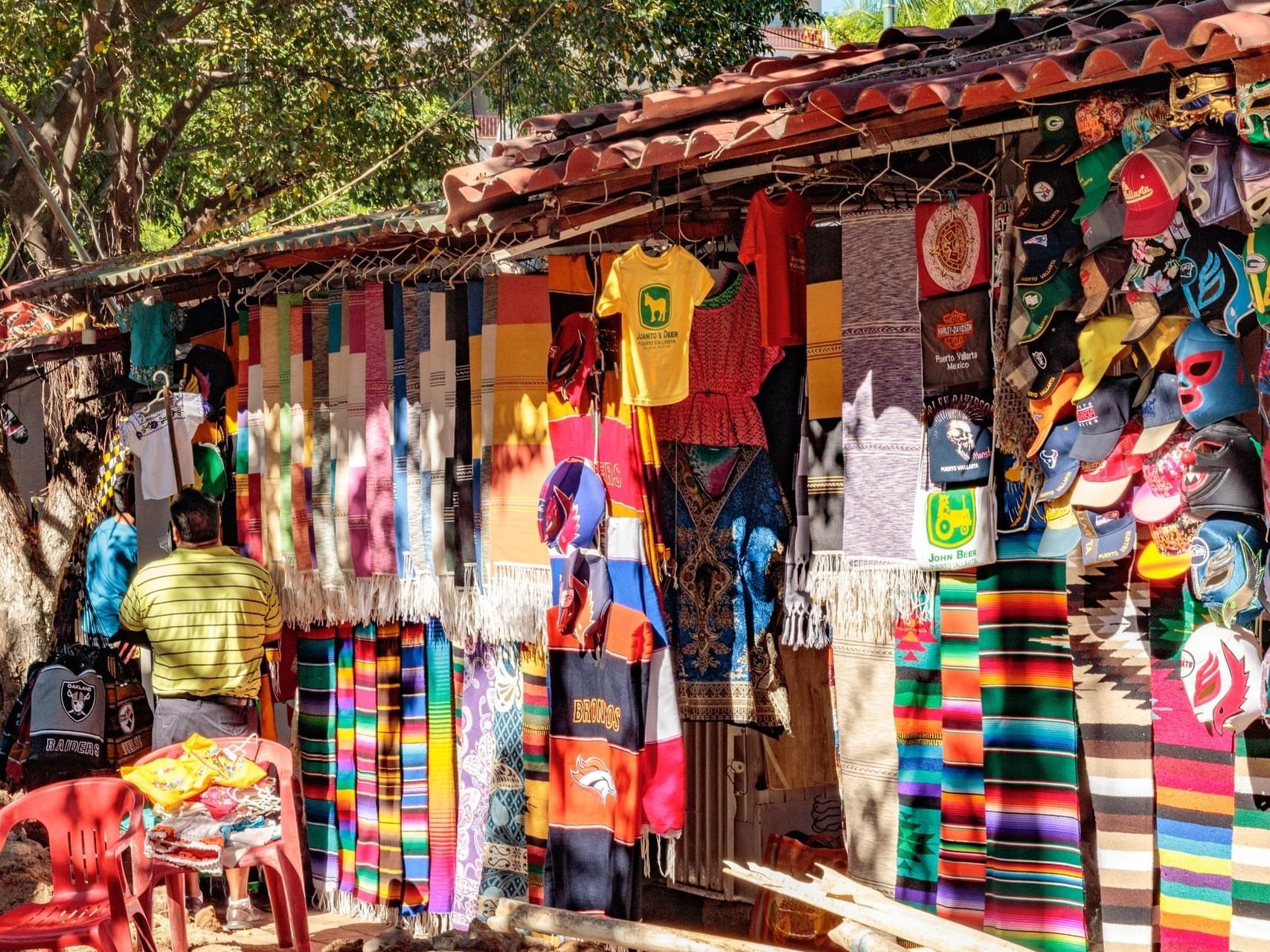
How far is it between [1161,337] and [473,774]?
3442mm

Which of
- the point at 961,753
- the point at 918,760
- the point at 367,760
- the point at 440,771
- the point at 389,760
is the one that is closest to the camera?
the point at 961,753

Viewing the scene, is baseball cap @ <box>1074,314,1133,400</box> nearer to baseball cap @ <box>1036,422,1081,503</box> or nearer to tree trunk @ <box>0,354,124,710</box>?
baseball cap @ <box>1036,422,1081,503</box>

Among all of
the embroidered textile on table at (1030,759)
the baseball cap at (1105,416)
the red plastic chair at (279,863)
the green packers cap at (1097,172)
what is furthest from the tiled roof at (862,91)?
the red plastic chair at (279,863)

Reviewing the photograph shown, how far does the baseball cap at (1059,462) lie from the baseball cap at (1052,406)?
2cm

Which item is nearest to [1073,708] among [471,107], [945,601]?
[945,601]

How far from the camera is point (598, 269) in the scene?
5.27 metres

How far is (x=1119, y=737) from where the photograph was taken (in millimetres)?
4090

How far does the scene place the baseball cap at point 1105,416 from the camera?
3932mm

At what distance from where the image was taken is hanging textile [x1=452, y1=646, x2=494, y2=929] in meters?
5.84

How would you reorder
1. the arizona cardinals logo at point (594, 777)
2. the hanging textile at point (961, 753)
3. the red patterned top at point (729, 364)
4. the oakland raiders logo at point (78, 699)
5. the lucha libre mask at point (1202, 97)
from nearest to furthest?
the lucha libre mask at point (1202, 97)
the hanging textile at point (961, 753)
the red patterned top at point (729, 364)
the arizona cardinals logo at point (594, 777)
the oakland raiders logo at point (78, 699)

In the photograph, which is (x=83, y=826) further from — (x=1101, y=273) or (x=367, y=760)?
(x=1101, y=273)

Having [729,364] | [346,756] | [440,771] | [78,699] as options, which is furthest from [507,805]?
[78,699]

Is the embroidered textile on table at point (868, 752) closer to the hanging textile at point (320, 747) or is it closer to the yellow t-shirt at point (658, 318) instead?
the yellow t-shirt at point (658, 318)

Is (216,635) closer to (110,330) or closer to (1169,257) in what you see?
(110,330)
